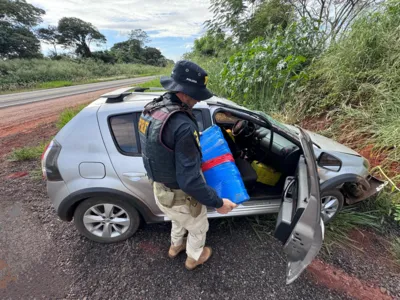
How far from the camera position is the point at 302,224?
130 centimetres

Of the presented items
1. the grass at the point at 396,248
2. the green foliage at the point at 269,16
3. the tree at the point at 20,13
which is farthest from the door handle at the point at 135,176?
the tree at the point at 20,13

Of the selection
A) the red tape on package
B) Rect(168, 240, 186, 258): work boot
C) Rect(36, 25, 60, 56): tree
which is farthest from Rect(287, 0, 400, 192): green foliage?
Rect(36, 25, 60, 56): tree

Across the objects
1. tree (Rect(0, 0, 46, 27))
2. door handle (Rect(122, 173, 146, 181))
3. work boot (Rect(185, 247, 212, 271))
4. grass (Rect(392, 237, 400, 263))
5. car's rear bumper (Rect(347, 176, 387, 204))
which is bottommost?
work boot (Rect(185, 247, 212, 271))

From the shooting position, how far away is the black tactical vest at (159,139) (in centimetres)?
122

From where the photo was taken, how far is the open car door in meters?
1.25

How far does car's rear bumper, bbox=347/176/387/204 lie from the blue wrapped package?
5.31 ft

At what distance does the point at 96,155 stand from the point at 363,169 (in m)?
2.71

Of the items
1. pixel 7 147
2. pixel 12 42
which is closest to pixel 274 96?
pixel 7 147

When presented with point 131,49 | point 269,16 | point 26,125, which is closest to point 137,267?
point 26,125

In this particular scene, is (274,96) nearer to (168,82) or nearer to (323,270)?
(323,270)

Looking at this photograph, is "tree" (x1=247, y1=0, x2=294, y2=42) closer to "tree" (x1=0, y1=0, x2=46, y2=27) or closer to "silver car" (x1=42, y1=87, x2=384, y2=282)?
"silver car" (x1=42, y1=87, x2=384, y2=282)

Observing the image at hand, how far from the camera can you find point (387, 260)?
200cm

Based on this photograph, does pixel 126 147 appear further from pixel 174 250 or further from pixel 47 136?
pixel 47 136

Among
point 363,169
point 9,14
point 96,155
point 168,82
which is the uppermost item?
point 9,14
